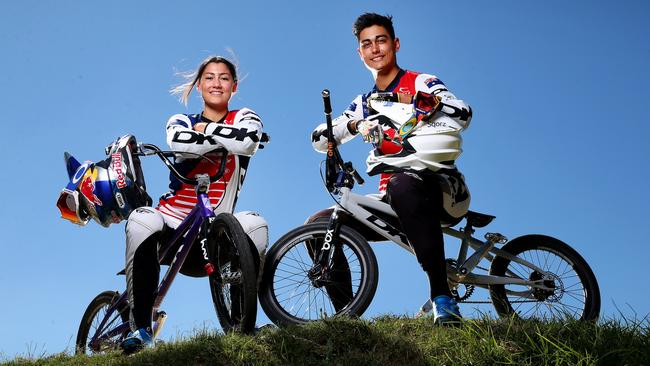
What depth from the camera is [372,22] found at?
601 cm

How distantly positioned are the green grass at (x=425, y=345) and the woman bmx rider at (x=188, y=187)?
60 cm

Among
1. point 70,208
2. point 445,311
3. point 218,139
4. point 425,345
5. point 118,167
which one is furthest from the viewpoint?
point 70,208

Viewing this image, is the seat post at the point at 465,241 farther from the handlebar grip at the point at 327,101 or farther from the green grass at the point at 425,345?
the handlebar grip at the point at 327,101

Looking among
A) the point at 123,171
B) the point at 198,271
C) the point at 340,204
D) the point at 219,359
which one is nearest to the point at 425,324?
the point at 340,204

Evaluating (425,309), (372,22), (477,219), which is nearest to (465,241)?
(477,219)

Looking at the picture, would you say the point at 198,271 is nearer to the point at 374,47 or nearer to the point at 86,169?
the point at 86,169

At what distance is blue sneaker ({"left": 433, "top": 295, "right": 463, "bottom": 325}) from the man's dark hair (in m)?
Answer: 2.15

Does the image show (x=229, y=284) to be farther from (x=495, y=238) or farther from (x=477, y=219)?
(x=495, y=238)

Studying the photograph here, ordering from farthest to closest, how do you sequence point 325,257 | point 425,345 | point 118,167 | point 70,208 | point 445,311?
point 70,208
point 118,167
point 325,257
point 445,311
point 425,345

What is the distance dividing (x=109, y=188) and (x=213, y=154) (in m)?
0.86

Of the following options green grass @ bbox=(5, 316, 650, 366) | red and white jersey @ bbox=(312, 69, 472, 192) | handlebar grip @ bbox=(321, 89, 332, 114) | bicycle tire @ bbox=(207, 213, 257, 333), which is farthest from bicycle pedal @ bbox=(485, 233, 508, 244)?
bicycle tire @ bbox=(207, 213, 257, 333)

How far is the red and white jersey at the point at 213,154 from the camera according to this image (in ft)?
18.9

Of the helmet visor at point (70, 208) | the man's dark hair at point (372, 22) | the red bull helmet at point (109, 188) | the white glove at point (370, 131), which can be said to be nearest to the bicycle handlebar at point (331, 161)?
the white glove at point (370, 131)

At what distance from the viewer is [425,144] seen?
18.4ft
